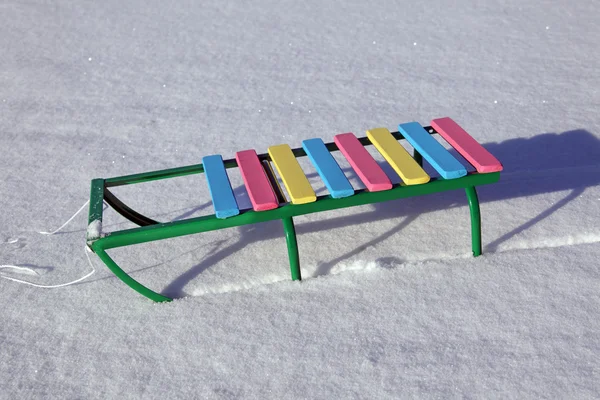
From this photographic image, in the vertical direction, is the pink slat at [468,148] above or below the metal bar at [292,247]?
above

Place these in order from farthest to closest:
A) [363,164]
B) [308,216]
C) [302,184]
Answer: [308,216] → [363,164] → [302,184]

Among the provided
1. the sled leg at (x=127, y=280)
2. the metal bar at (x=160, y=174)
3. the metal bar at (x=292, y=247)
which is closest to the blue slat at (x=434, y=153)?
the metal bar at (x=160, y=174)

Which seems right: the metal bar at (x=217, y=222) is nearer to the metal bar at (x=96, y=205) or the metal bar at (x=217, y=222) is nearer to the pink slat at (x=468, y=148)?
the metal bar at (x=96, y=205)

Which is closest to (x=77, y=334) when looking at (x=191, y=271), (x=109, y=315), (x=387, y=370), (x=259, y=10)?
(x=109, y=315)

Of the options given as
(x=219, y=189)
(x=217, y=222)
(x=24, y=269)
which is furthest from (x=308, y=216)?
(x=24, y=269)

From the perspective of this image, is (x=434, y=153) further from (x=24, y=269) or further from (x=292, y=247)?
(x=24, y=269)

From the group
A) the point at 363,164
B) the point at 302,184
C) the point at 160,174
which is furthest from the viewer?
the point at 160,174

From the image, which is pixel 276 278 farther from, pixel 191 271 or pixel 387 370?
pixel 387 370

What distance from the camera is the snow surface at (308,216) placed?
97.2 inches

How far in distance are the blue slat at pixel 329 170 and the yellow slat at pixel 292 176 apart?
0.24 ft

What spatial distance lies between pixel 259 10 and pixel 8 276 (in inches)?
140

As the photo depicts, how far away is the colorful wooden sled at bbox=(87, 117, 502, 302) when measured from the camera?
263 cm

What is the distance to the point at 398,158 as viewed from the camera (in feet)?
9.45

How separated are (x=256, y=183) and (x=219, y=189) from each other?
0.15 m
